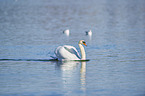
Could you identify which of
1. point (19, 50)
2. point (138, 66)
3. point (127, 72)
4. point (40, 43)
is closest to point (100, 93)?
point (127, 72)

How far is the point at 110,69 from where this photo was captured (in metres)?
23.7

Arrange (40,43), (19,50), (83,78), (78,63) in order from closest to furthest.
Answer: (83,78)
(78,63)
(19,50)
(40,43)

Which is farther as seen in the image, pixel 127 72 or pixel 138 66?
pixel 138 66

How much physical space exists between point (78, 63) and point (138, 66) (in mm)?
3762

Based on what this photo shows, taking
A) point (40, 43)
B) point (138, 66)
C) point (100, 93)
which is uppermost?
point (40, 43)

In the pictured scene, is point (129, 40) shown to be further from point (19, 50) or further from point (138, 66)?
point (138, 66)

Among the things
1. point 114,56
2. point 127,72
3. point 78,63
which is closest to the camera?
point 127,72

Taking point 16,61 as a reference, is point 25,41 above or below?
above

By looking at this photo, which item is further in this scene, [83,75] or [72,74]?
[72,74]

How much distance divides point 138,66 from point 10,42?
16551mm

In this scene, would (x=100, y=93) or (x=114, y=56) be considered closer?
(x=100, y=93)

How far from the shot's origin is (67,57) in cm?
2703

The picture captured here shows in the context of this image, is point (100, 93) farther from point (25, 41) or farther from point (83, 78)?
point (25, 41)

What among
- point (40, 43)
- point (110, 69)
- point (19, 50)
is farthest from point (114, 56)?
point (40, 43)
